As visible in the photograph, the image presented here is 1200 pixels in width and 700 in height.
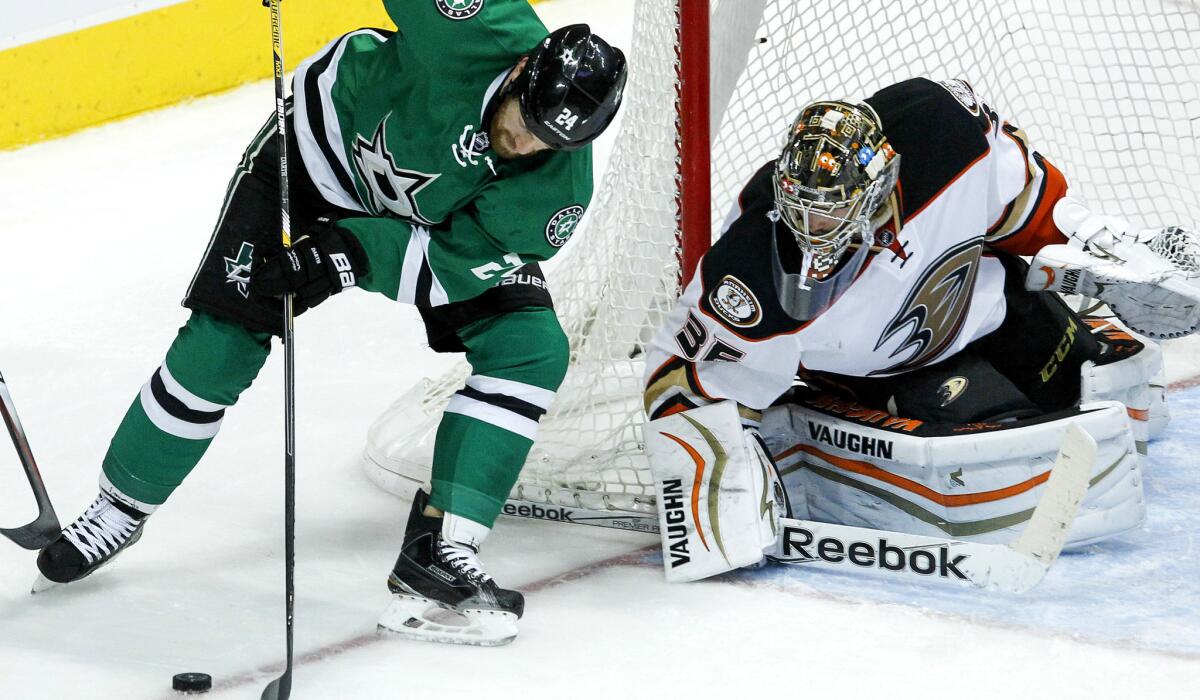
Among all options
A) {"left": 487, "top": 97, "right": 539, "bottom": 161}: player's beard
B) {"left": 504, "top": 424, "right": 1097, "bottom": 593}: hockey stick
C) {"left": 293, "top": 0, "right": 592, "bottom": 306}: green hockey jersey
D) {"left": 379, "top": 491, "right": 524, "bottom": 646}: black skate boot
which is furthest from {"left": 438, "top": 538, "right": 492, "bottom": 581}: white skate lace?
{"left": 487, "top": 97, "right": 539, "bottom": 161}: player's beard

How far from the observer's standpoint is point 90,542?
2672 mm

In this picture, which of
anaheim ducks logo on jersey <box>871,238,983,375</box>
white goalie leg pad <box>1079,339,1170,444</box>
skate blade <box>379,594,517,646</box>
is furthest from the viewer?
white goalie leg pad <box>1079,339,1170,444</box>

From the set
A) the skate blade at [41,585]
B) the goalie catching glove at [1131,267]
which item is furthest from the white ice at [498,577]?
the goalie catching glove at [1131,267]

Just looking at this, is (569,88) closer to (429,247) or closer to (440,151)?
(440,151)

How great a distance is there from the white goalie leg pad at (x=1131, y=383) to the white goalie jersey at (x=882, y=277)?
297 millimetres

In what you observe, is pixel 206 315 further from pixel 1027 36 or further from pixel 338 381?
pixel 1027 36

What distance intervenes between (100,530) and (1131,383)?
187 cm

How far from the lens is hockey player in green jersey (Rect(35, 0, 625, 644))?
2432 mm

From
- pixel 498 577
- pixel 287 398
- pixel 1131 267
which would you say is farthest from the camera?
pixel 1131 267

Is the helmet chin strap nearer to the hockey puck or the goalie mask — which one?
the goalie mask

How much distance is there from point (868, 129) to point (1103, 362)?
811mm

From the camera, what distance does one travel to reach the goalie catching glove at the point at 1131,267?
114 inches

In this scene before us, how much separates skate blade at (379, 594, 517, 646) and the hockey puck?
305 mm

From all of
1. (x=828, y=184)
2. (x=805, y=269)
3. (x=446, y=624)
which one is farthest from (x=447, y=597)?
(x=828, y=184)
